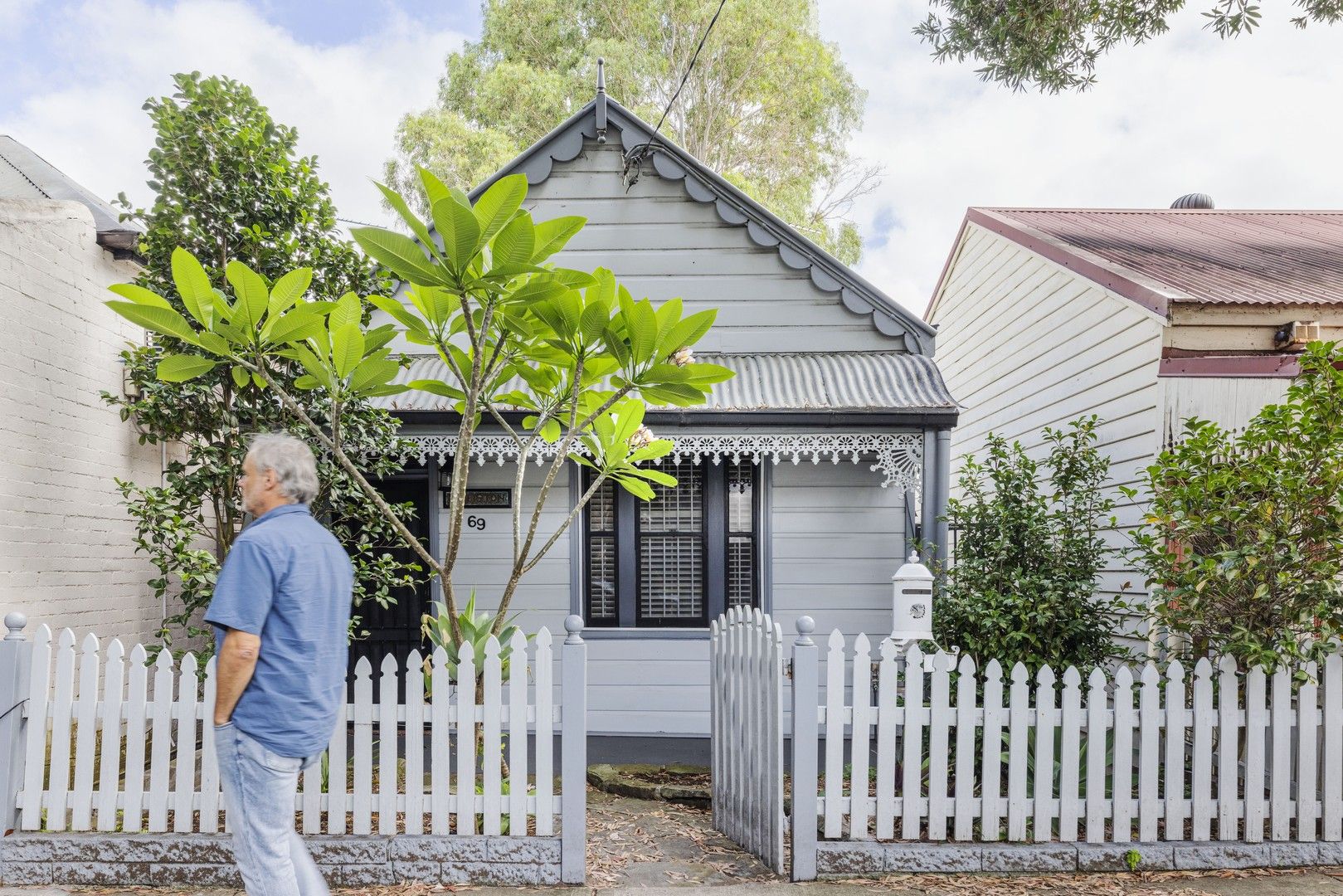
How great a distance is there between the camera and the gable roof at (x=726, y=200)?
799 cm

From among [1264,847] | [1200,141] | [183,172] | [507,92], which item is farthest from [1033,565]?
[1200,141]

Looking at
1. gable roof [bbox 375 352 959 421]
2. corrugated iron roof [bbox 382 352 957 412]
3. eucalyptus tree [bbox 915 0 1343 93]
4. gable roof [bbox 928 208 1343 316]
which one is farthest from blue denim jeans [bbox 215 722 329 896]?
eucalyptus tree [bbox 915 0 1343 93]

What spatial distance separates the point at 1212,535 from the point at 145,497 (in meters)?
6.03

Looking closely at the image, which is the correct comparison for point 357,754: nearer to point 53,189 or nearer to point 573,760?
point 573,760

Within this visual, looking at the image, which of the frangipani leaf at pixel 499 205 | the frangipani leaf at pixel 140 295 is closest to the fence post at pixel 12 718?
the frangipani leaf at pixel 140 295

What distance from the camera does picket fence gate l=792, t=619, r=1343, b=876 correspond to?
14.7 feet

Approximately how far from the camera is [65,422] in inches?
245

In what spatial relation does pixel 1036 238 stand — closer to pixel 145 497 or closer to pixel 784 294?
pixel 784 294

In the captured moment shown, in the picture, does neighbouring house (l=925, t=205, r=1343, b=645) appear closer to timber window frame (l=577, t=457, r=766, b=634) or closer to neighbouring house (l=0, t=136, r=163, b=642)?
timber window frame (l=577, t=457, r=766, b=634)

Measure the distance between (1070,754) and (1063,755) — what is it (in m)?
0.03

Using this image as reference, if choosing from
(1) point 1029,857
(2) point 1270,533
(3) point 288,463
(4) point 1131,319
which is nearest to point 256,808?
(3) point 288,463

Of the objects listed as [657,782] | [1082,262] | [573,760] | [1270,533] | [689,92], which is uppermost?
[689,92]

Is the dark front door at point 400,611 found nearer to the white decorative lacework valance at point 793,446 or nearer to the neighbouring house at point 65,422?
the white decorative lacework valance at point 793,446

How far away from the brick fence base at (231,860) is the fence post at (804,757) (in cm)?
112
